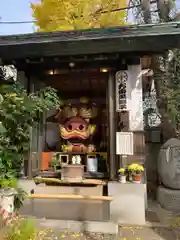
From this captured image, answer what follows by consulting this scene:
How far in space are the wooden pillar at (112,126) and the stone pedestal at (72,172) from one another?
2.20 ft

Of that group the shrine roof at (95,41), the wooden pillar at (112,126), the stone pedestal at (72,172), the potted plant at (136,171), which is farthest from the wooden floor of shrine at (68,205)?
the shrine roof at (95,41)

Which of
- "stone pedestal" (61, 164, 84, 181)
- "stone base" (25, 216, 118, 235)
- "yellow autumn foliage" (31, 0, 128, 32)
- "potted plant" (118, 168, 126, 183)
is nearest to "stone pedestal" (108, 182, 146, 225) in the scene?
"potted plant" (118, 168, 126, 183)

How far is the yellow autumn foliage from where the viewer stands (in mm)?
8727

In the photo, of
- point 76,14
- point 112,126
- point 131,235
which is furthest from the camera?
point 76,14

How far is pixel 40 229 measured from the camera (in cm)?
396

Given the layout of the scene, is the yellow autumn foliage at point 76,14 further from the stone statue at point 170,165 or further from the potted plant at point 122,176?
the potted plant at point 122,176

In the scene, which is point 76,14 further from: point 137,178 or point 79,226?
point 79,226

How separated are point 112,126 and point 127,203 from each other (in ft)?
5.17

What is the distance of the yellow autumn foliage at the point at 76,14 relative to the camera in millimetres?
8727

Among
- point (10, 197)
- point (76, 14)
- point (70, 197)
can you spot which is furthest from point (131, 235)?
point (76, 14)

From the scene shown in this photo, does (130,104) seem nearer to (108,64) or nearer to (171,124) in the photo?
(108,64)

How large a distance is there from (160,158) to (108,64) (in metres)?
2.81

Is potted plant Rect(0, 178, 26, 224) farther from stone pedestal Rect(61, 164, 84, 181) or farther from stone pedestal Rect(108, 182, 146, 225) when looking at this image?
stone pedestal Rect(108, 182, 146, 225)

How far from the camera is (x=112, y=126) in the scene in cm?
462
